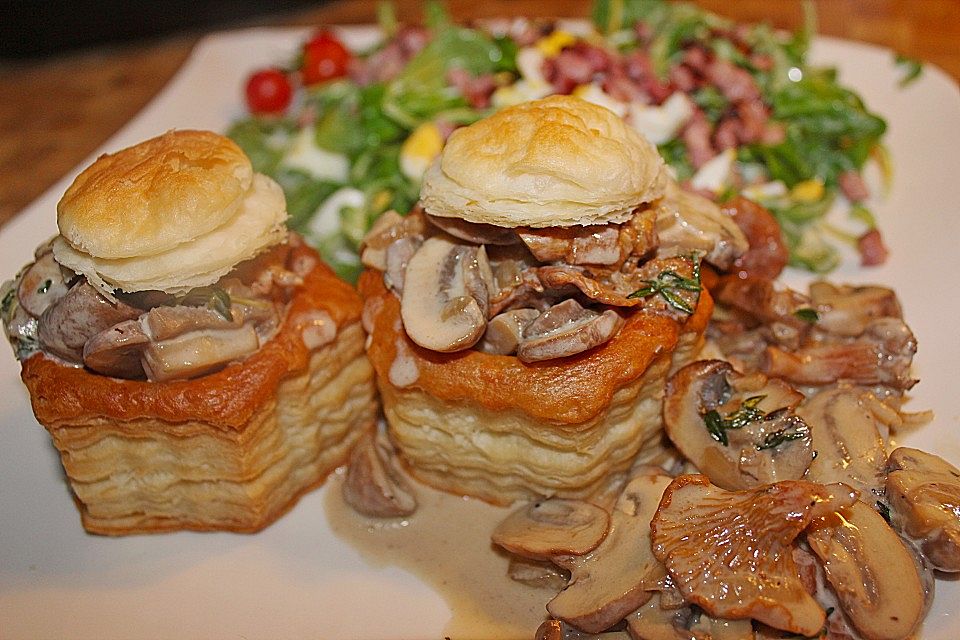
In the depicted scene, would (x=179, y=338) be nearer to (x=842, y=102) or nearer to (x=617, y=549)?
(x=617, y=549)

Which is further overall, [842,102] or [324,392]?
[842,102]

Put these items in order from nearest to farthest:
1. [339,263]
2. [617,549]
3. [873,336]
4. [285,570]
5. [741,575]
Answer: [741,575], [617,549], [285,570], [873,336], [339,263]

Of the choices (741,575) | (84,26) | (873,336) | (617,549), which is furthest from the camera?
(84,26)

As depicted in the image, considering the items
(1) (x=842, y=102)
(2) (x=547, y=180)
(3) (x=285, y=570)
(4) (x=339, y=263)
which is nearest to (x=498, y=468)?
(3) (x=285, y=570)

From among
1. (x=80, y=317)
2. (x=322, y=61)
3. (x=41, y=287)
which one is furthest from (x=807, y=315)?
(x=322, y=61)

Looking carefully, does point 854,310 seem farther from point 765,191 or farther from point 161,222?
point 161,222

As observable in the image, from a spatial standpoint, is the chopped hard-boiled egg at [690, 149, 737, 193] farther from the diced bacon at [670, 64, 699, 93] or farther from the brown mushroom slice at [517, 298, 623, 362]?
the brown mushroom slice at [517, 298, 623, 362]

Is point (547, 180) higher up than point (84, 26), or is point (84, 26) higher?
point (547, 180)
